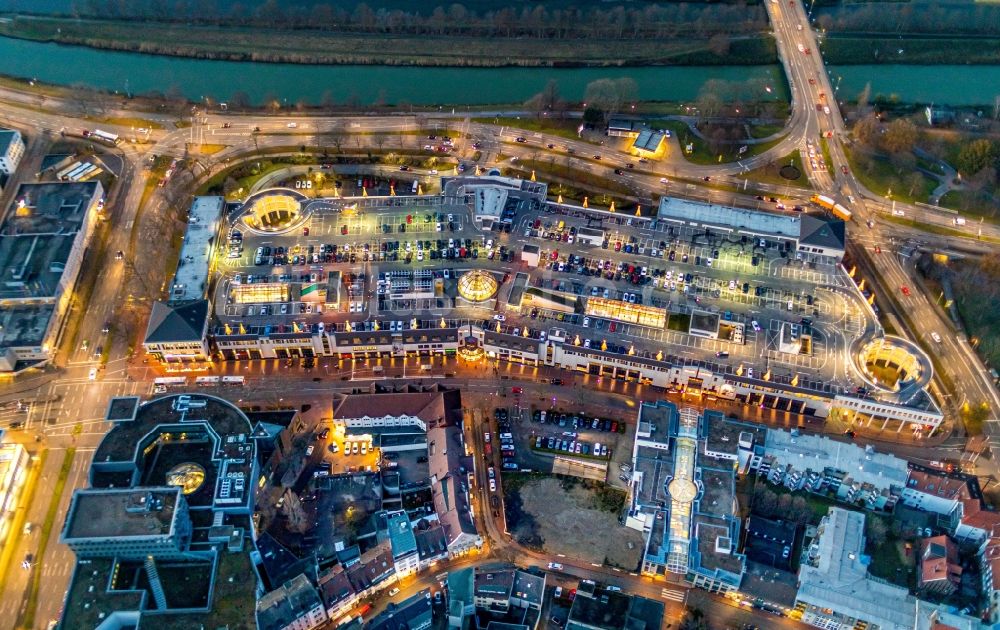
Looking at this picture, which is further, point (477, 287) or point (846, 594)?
point (477, 287)

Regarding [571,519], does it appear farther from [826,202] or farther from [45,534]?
[826,202]

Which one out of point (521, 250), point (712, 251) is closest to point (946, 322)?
point (712, 251)

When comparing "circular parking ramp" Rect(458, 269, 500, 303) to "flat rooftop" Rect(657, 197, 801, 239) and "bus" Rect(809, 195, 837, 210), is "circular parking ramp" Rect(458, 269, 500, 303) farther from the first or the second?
"bus" Rect(809, 195, 837, 210)

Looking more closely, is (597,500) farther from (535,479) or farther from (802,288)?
(802,288)

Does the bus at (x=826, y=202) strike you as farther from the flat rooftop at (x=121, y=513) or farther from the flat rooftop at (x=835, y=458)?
the flat rooftop at (x=121, y=513)

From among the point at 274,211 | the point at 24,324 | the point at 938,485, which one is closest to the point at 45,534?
the point at 24,324

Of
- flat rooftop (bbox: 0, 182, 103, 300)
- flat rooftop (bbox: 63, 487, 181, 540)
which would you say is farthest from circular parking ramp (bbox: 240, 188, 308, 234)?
flat rooftop (bbox: 63, 487, 181, 540)
